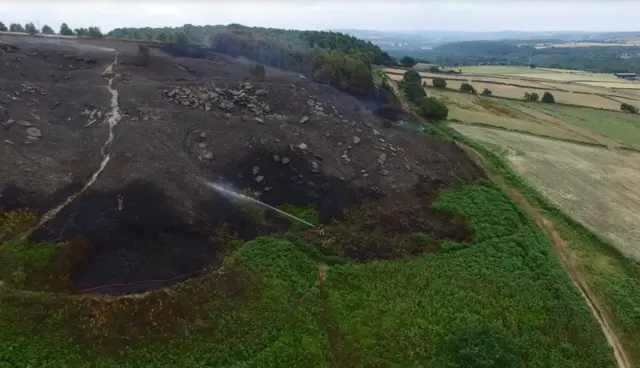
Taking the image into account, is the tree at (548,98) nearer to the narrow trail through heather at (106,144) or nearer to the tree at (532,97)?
the tree at (532,97)

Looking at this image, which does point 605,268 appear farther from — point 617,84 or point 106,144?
point 617,84

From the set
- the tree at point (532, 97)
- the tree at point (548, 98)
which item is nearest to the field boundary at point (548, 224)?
the tree at point (532, 97)

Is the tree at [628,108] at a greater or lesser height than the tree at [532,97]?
lesser

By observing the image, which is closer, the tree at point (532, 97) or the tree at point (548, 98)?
the tree at point (548, 98)

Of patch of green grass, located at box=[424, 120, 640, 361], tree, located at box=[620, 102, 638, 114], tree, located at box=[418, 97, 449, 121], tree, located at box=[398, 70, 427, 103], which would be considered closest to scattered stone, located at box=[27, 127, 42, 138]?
patch of green grass, located at box=[424, 120, 640, 361]

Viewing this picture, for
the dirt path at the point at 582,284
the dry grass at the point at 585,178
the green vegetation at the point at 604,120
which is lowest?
the dirt path at the point at 582,284

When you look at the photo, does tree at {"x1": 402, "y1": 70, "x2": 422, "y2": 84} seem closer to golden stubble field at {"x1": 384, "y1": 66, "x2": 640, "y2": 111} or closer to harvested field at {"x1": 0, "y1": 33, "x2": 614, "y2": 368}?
golden stubble field at {"x1": 384, "y1": 66, "x2": 640, "y2": 111}

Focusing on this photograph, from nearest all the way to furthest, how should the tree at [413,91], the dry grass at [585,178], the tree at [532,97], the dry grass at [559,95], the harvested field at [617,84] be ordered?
the dry grass at [585,178]
the tree at [413,91]
the dry grass at [559,95]
the tree at [532,97]
the harvested field at [617,84]
